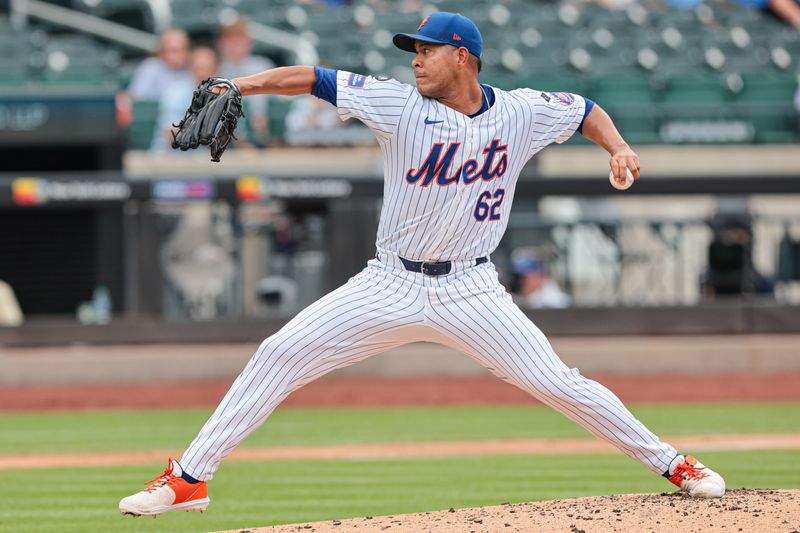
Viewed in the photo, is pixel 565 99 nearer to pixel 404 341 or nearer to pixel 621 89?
pixel 404 341

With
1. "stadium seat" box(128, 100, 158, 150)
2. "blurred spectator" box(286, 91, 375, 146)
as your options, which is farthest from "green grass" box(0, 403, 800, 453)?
"blurred spectator" box(286, 91, 375, 146)

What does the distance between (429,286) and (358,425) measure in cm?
479

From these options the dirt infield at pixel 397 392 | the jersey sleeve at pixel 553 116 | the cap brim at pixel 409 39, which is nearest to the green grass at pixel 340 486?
the jersey sleeve at pixel 553 116

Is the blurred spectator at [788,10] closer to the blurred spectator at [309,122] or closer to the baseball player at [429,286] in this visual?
the blurred spectator at [309,122]

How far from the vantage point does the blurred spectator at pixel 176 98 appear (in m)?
11.7

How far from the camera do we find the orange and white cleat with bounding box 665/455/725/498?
4.46 m

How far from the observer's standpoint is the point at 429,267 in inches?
176

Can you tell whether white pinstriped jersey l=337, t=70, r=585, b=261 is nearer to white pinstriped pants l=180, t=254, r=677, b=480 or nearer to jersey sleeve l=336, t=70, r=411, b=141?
jersey sleeve l=336, t=70, r=411, b=141

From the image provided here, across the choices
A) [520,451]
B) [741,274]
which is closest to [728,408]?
[741,274]

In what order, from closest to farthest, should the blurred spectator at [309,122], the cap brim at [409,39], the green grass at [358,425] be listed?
1. the cap brim at [409,39]
2. the green grass at [358,425]
3. the blurred spectator at [309,122]

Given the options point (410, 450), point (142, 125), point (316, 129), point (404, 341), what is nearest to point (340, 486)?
point (410, 450)

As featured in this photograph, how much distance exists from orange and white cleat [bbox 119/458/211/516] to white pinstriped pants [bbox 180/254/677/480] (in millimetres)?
48

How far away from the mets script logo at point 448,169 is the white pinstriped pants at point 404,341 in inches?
11.9

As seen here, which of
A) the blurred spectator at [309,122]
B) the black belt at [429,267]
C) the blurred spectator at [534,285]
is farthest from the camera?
the blurred spectator at [309,122]
